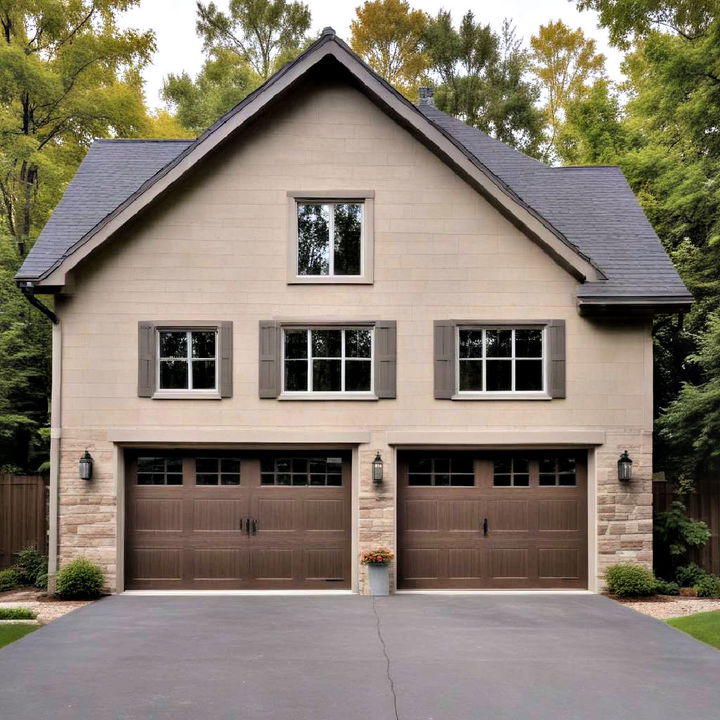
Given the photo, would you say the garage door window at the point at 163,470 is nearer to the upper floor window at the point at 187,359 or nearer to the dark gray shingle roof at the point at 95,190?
the upper floor window at the point at 187,359

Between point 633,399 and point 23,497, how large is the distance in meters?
11.6

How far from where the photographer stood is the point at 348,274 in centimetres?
1573

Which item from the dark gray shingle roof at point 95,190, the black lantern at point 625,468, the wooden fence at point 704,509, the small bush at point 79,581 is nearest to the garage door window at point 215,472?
the small bush at point 79,581

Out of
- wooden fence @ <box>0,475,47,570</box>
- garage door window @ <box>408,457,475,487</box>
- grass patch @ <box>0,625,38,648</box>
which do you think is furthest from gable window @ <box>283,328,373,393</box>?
grass patch @ <box>0,625,38,648</box>

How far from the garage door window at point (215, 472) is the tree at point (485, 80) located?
19645 mm

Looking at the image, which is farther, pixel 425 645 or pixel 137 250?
pixel 137 250

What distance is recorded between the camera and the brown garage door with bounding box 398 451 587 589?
1555 cm

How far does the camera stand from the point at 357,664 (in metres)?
10.0

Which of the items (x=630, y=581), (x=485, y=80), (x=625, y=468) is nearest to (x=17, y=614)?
(x=630, y=581)

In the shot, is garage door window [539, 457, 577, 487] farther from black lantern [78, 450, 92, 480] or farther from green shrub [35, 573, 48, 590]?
green shrub [35, 573, 48, 590]

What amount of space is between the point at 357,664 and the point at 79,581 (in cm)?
664

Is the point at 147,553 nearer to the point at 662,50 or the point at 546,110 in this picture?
the point at 662,50

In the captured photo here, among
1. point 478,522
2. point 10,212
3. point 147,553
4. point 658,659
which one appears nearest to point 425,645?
point 658,659

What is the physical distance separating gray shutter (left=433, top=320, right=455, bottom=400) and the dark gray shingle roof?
21.4ft
